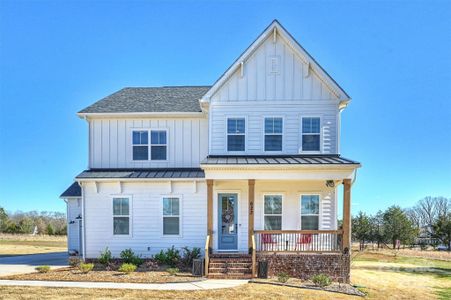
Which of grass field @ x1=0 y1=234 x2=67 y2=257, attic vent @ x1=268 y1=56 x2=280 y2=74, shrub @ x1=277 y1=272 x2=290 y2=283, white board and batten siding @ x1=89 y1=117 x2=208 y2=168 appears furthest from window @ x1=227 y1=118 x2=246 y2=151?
grass field @ x1=0 y1=234 x2=67 y2=257

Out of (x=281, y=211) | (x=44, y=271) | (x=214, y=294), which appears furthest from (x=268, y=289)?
(x=44, y=271)

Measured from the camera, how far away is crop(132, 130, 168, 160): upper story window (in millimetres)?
16297

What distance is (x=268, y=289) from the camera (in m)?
10.8

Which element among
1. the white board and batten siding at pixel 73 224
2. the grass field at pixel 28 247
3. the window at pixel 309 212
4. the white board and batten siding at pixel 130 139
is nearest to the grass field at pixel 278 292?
the window at pixel 309 212

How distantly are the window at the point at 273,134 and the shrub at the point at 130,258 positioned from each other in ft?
24.7

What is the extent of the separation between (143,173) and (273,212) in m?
6.30

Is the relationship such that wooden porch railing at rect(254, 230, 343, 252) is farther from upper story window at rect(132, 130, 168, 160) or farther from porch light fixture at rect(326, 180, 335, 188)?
upper story window at rect(132, 130, 168, 160)

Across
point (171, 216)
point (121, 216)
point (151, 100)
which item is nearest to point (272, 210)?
point (171, 216)

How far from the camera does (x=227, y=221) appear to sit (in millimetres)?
15234

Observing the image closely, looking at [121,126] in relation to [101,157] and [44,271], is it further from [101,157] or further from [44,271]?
[44,271]

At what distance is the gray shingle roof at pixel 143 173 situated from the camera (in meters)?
15.2

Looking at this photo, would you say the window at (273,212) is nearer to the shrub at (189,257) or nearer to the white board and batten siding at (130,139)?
the shrub at (189,257)

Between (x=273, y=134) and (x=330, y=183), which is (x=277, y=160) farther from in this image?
(x=330, y=183)

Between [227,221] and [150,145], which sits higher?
[150,145]
